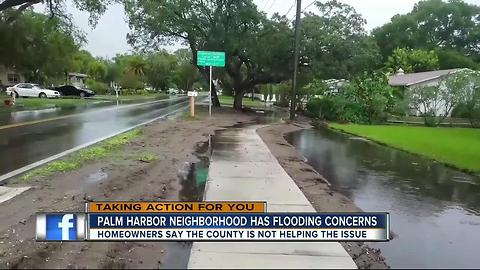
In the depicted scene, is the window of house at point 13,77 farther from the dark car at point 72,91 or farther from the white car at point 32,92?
the white car at point 32,92

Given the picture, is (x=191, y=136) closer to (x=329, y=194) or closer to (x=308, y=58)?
(x=329, y=194)

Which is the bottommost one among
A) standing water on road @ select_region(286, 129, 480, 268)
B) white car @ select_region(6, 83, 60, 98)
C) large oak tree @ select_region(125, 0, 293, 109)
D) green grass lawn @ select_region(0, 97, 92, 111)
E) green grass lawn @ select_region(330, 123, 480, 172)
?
green grass lawn @ select_region(330, 123, 480, 172)

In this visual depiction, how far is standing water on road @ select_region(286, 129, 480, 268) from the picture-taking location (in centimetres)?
562

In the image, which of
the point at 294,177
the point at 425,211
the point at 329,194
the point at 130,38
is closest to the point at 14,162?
the point at 294,177

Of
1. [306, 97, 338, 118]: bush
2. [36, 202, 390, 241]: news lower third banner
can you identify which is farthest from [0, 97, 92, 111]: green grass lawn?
[36, 202, 390, 241]: news lower third banner

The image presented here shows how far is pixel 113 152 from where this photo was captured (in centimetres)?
1258

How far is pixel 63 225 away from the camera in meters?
4.00

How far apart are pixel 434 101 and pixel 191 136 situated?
21.0 meters

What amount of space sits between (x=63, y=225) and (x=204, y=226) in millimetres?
1184

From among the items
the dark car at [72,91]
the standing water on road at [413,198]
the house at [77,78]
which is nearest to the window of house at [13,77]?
the dark car at [72,91]

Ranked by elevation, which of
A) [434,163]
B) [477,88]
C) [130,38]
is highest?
[130,38]

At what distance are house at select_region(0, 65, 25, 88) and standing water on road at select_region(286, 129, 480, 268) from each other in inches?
2478

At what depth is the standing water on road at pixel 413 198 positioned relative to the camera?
221 inches

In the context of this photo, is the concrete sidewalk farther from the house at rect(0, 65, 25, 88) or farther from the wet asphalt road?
the house at rect(0, 65, 25, 88)
